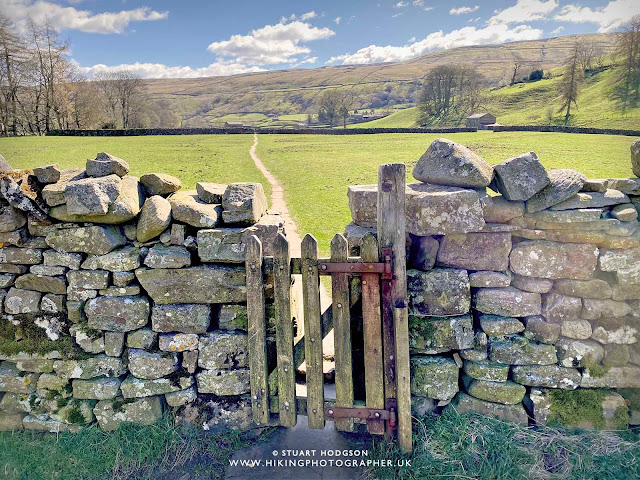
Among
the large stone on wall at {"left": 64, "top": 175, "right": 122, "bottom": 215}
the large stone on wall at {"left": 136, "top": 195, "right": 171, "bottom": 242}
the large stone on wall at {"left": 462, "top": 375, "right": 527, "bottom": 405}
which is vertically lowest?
the large stone on wall at {"left": 462, "top": 375, "right": 527, "bottom": 405}

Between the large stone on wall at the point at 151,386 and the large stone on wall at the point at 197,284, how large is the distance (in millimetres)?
980

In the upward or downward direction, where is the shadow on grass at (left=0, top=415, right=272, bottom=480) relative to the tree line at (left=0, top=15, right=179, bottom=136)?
downward

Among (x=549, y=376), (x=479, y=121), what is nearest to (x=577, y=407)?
(x=549, y=376)

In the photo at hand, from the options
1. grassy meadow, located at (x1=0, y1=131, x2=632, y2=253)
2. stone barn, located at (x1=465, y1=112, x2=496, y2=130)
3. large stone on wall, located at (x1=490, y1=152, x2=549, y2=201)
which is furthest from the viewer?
stone barn, located at (x1=465, y1=112, x2=496, y2=130)

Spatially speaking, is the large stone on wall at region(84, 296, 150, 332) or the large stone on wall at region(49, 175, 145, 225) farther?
the large stone on wall at region(84, 296, 150, 332)

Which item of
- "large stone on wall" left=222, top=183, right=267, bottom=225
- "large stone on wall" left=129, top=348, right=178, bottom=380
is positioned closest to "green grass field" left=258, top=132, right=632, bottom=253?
"large stone on wall" left=222, top=183, right=267, bottom=225

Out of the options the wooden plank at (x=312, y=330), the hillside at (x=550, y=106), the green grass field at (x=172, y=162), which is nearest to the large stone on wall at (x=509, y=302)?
the wooden plank at (x=312, y=330)

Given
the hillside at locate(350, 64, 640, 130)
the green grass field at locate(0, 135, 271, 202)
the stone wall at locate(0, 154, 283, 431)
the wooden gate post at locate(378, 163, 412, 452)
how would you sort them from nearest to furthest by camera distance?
1. the wooden gate post at locate(378, 163, 412, 452)
2. the stone wall at locate(0, 154, 283, 431)
3. the green grass field at locate(0, 135, 271, 202)
4. the hillside at locate(350, 64, 640, 130)

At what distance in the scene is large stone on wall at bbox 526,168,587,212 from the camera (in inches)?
185

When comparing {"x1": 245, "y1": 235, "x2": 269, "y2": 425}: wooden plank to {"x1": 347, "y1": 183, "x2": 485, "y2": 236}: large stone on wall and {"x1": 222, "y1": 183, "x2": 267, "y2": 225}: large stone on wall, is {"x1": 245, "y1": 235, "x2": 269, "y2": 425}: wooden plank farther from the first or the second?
{"x1": 347, "y1": 183, "x2": 485, "y2": 236}: large stone on wall

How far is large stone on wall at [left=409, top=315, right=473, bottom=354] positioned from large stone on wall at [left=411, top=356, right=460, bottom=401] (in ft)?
0.43

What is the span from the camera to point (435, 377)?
4.95 meters

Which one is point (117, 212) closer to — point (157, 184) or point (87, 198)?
point (87, 198)

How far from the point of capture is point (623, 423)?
485 centimetres
